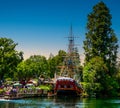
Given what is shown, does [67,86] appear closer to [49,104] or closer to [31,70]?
[49,104]

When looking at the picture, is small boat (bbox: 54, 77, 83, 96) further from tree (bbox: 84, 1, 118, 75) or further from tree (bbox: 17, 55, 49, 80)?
tree (bbox: 17, 55, 49, 80)

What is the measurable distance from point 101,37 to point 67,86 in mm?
15633

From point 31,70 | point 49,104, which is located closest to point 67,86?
point 49,104

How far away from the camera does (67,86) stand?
9494cm

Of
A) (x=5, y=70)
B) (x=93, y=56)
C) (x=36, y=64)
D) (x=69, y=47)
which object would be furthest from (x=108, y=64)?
(x=36, y=64)

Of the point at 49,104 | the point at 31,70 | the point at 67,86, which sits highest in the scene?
the point at 31,70

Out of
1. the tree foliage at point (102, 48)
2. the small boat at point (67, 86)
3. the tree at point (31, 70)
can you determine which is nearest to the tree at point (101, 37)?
the tree foliage at point (102, 48)

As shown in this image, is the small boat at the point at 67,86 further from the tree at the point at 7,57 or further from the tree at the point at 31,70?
the tree at the point at 31,70

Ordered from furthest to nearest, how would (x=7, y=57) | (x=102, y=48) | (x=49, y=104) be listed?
(x=102, y=48)
(x=7, y=57)
(x=49, y=104)

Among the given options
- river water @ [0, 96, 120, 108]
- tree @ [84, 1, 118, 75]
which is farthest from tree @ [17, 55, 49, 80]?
river water @ [0, 96, 120, 108]

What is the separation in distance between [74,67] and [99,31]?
10902 mm

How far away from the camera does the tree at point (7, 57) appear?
91.2m

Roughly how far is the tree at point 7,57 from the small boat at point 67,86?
398 inches

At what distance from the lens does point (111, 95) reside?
327ft
